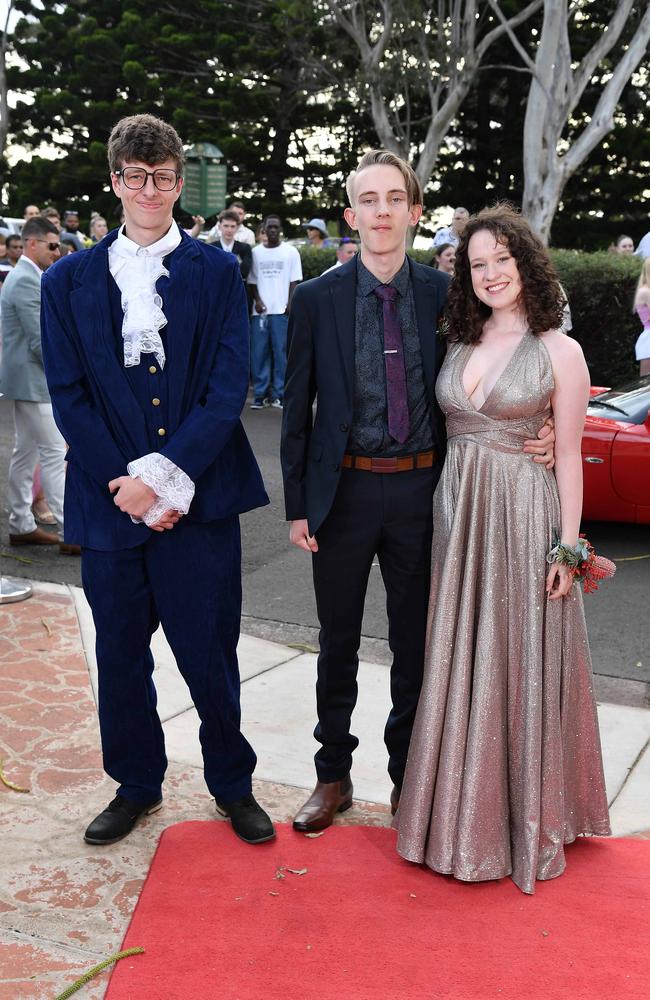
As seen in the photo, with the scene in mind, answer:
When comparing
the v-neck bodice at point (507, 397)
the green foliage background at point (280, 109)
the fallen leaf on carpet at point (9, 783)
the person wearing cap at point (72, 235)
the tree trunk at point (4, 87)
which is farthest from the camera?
the tree trunk at point (4, 87)

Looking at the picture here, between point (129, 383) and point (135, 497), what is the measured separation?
0.38 meters

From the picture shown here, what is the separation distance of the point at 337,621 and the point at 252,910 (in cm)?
95

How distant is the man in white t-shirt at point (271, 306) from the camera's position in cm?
1216

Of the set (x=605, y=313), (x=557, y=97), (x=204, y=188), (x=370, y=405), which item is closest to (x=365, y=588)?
(x=370, y=405)

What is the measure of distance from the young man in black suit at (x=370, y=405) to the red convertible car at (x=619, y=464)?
361 centimetres

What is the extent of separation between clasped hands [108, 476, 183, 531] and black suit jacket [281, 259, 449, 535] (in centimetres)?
44

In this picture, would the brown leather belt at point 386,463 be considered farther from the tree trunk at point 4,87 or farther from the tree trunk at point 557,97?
the tree trunk at point 4,87

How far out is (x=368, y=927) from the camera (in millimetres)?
3082

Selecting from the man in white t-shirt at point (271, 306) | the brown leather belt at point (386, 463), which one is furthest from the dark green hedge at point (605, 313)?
the brown leather belt at point (386, 463)

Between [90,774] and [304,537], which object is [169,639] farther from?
[90,774]

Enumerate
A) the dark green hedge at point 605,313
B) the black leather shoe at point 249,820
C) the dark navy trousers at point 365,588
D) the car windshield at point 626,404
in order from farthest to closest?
1. the dark green hedge at point 605,313
2. the car windshield at point 626,404
3. the black leather shoe at point 249,820
4. the dark navy trousers at point 365,588

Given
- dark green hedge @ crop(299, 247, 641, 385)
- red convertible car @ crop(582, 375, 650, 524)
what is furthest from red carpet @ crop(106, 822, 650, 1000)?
dark green hedge @ crop(299, 247, 641, 385)

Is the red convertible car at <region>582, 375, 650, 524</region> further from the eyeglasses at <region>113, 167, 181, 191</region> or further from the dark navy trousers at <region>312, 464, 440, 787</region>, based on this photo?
the eyeglasses at <region>113, 167, 181, 191</region>

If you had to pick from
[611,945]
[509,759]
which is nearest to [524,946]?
[611,945]
